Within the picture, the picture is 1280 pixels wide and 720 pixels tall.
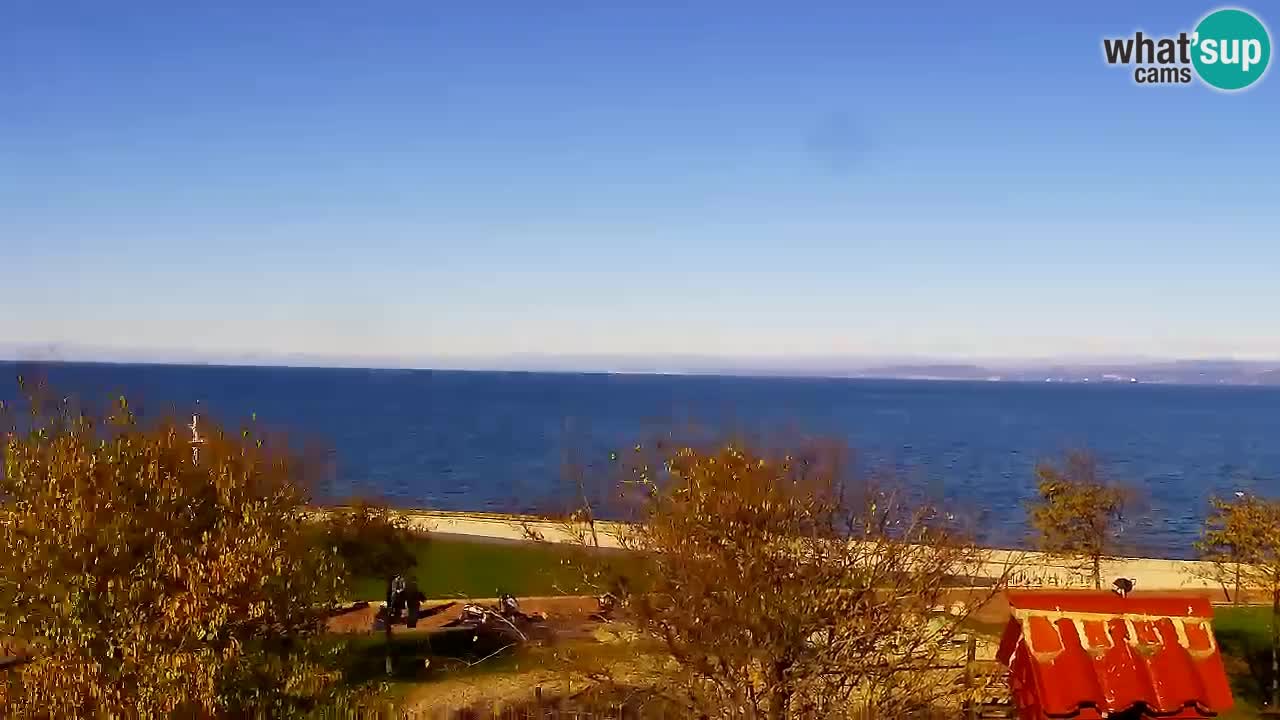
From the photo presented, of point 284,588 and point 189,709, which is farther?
point 284,588

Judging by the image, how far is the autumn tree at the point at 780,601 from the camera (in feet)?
40.3

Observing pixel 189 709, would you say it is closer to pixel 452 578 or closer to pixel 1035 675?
pixel 1035 675

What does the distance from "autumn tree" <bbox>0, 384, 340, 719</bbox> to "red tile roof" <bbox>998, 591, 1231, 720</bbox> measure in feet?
32.2

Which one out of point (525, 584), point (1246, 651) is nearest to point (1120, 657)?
point (1246, 651)

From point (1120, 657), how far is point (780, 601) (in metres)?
4.74

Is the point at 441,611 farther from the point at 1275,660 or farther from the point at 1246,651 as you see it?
the point at 1246,651

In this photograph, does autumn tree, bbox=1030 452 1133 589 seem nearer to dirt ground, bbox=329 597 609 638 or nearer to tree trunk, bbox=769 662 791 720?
dirt ground, bbox=329 597 609 638

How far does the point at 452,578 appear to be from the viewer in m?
40.1

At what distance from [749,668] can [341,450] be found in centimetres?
13226

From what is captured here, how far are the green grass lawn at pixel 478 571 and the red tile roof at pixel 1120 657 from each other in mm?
18596

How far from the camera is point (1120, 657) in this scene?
43.2 feet

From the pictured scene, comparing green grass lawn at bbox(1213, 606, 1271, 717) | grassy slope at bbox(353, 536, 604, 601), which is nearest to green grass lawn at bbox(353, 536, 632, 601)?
grassy slope at bbox(353, 536, 604, 601)

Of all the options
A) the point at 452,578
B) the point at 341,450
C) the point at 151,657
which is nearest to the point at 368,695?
the point at 151,657

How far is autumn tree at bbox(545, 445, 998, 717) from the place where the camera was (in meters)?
Result: 12.3
